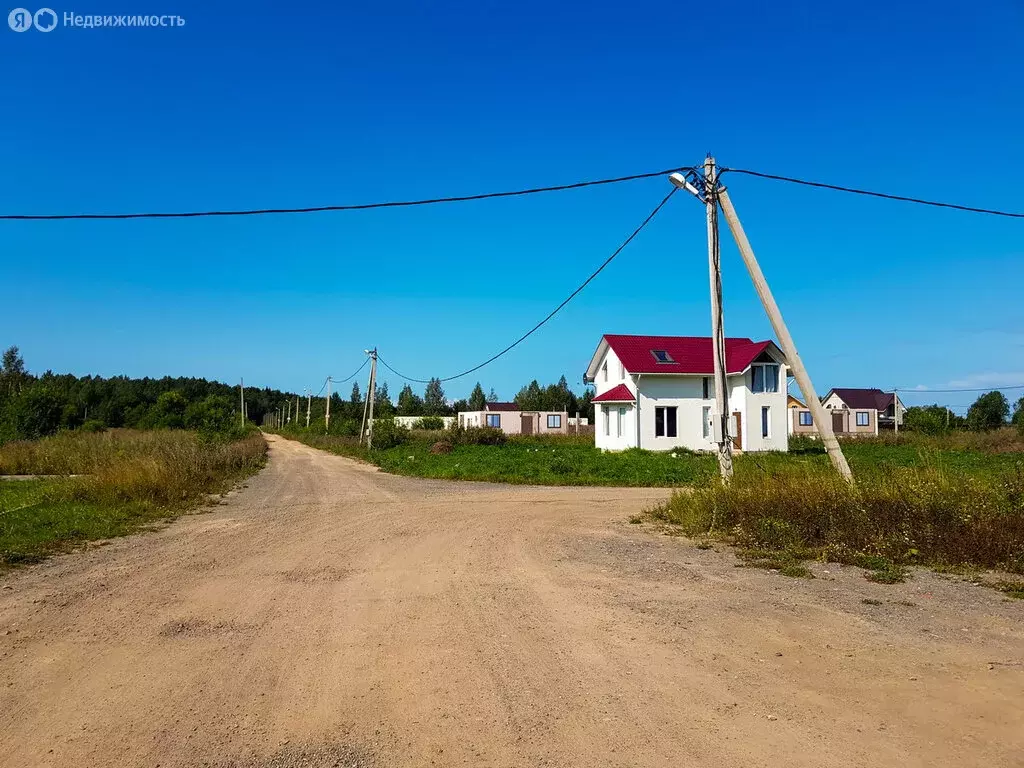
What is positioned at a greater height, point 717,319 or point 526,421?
point 717,319

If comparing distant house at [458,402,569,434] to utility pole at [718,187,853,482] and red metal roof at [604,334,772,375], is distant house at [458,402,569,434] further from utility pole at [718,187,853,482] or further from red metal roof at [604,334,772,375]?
utility pole at [718,187,853,482]

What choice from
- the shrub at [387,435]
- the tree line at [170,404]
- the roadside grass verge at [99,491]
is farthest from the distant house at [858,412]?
the roadside grass verge at [99,491]

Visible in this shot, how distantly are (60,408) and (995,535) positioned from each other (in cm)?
5236

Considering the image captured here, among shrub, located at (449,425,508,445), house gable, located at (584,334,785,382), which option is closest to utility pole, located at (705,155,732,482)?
house gable, located at (584,334,785,382)

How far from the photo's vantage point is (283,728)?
3891 mm

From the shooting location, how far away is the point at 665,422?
3422cm

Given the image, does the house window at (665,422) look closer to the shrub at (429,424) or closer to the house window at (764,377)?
the house window at (764,377)

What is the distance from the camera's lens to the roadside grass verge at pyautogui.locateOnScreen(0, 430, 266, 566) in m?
10.4

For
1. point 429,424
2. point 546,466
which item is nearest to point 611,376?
point 546,466

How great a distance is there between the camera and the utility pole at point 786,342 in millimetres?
11109

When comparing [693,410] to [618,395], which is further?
[693,410]

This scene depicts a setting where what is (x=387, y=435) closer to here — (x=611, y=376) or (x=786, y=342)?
(x=611, y=376)

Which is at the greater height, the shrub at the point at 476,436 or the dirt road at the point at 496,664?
the shrub at the point at 476,436

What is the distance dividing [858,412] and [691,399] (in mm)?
41821
